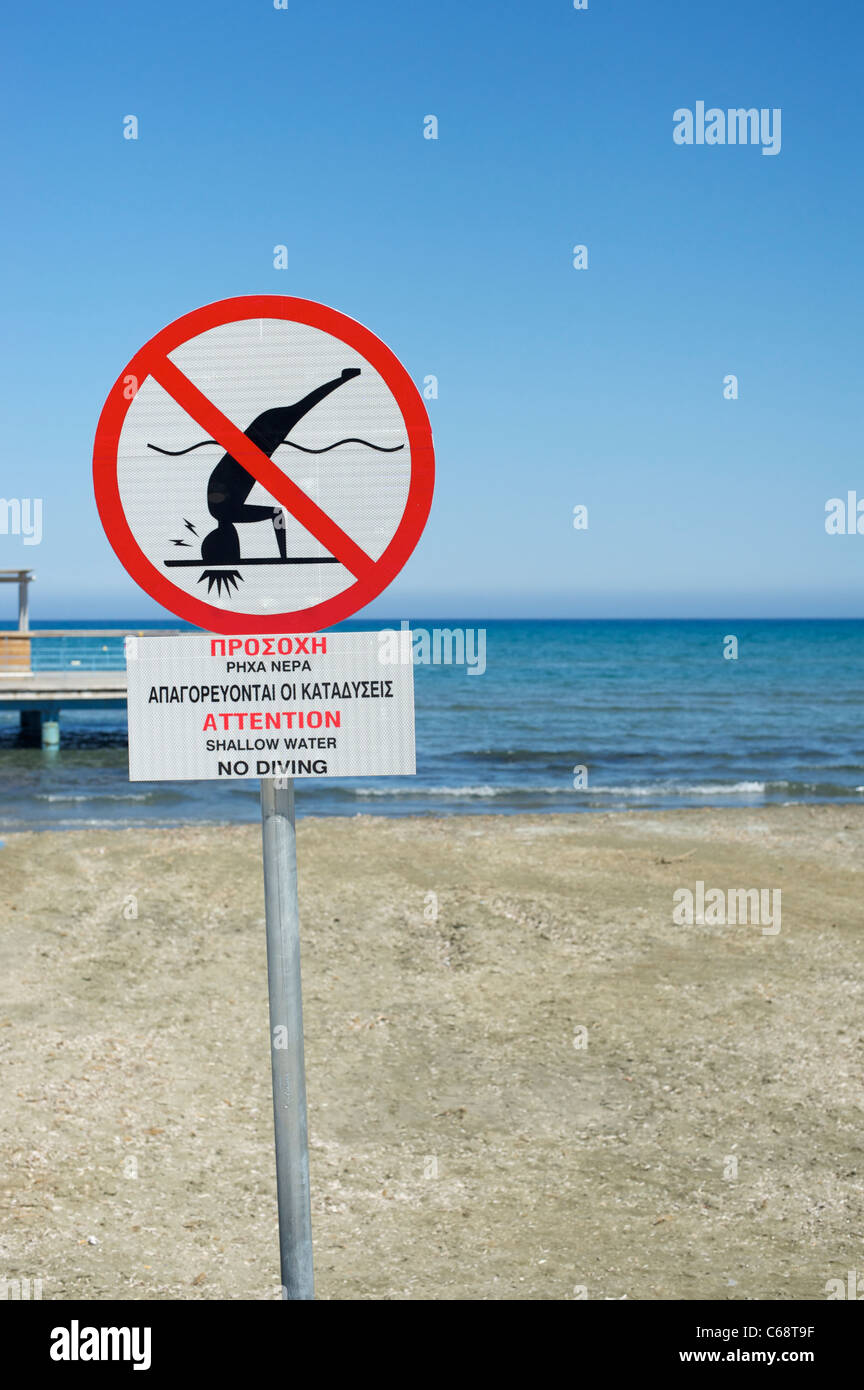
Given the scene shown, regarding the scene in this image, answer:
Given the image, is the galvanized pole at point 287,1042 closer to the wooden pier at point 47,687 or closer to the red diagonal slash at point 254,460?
the red diagonal slash at point 254,460

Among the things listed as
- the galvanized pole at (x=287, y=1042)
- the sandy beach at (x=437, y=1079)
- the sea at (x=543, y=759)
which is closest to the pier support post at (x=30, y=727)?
the sea at (x=543, y=759)

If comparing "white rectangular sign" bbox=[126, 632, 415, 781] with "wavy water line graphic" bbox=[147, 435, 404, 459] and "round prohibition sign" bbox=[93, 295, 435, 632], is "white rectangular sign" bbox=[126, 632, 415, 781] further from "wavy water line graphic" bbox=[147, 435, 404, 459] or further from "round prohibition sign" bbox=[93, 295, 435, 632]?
"wavy water line graphic" bbox=[147, 435, 404, 459]

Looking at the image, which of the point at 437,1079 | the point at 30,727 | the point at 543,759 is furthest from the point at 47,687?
the point at 437,1079

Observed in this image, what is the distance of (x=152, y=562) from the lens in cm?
247

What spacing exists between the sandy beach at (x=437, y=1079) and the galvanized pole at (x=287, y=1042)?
6.78 feet

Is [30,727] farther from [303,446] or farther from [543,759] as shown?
[303,446]

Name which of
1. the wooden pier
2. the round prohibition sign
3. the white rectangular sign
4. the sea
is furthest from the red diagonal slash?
the wooden pier

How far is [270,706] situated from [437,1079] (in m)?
4.80

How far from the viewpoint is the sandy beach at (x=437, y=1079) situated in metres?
4.63

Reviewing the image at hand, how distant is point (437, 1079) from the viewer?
21.9 ft

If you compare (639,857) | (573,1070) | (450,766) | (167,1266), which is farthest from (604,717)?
(167,1266)

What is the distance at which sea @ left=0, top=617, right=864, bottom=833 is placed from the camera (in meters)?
20.9

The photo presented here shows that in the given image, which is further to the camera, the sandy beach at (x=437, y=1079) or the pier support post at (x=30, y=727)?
the pier support post at (x=30, y=727)

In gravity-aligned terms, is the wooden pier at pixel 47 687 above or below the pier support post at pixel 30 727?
above
